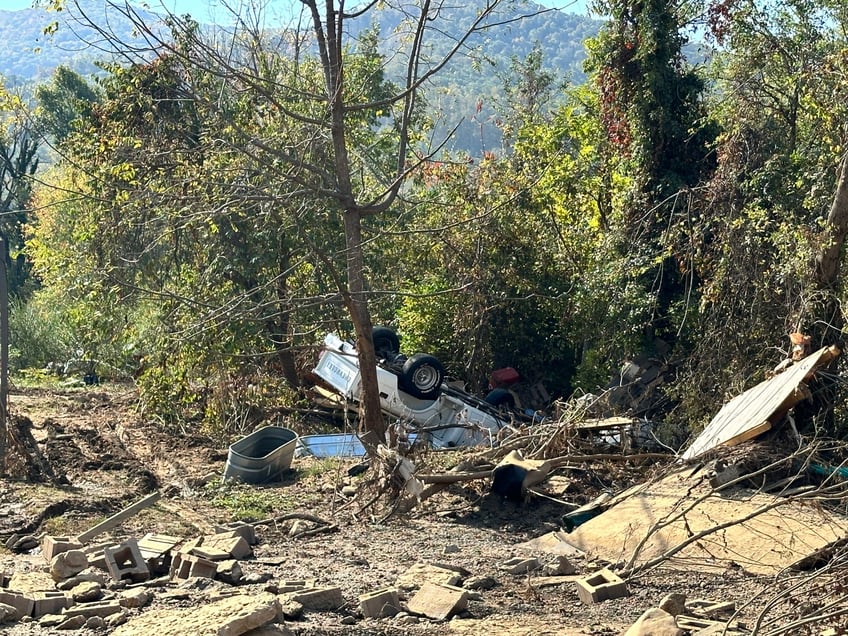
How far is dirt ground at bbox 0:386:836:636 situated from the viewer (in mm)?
5559

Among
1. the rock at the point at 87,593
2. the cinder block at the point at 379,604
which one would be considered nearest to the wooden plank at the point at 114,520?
the rock at the point at 87,593

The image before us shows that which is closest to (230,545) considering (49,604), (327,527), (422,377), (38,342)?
(327,527)

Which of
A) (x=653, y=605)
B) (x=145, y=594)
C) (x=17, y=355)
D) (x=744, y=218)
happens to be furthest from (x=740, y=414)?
(x=17, y=355)

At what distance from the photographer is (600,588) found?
5.94m

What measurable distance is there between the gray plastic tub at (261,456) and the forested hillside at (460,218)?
953 millimetres

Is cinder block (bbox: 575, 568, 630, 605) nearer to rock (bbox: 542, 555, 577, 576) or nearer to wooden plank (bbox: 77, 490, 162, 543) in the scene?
rock (bbox: 542, 555, 577, 576)

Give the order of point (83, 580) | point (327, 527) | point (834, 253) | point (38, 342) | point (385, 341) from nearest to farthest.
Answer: point (83, 580) → point (327, 527) → point (834, 253) → point (385, 341) → point (38, 342)

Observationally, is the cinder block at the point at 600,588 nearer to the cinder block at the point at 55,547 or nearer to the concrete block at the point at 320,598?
the concrete block at the point at 320,598

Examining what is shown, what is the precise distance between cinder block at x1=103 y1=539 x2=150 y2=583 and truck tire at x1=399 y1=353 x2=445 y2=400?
6.42 metres

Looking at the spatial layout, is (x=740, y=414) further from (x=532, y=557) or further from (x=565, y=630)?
(x=565, y=630)

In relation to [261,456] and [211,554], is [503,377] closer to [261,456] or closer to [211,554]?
[261,456]

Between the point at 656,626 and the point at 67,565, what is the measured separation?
373 centimetres

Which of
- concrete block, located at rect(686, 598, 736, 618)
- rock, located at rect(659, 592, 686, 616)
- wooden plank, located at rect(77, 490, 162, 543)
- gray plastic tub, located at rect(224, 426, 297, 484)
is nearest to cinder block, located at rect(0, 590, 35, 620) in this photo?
wooden plank, located at rect(77, 490, 162, 543)

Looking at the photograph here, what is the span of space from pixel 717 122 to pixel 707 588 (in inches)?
364
